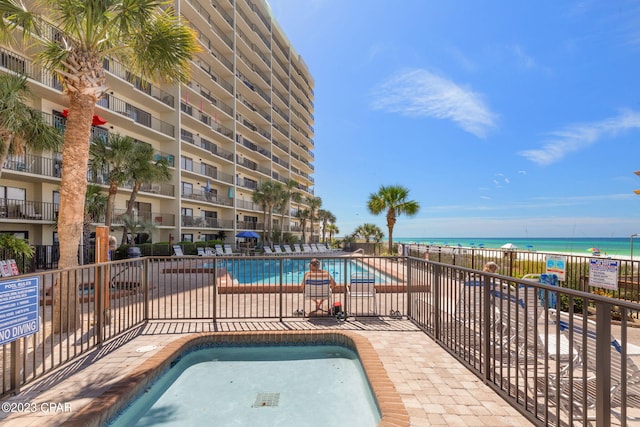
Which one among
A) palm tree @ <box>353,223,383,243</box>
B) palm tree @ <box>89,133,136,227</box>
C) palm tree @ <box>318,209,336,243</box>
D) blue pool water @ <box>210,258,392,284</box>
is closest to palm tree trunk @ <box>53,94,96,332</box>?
blue pool water @ <box>210,258,392,284</box>

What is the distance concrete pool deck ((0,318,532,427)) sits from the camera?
8.90ft

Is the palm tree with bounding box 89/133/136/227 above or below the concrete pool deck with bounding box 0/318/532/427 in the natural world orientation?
above

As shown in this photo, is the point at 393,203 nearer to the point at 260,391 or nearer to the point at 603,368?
the point at 260,391

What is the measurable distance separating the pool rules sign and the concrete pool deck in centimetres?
68

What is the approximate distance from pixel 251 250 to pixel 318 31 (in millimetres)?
21733

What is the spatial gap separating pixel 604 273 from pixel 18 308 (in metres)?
10.2

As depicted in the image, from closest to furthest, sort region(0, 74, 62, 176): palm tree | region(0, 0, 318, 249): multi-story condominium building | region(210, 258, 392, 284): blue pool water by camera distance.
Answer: region(210, 258, 392, 284): blue pool water → region(0, 74, 62, 176): palm tree → region(0, 0, 318, 249): multi-story condominium building

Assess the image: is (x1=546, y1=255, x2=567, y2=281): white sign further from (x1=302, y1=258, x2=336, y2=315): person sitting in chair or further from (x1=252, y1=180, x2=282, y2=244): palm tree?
(x1=252, y1=180, x2=282, y2=244): palm tree

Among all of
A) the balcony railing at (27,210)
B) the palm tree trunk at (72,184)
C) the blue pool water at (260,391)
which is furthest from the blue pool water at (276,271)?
the balcony railing at (27,210)

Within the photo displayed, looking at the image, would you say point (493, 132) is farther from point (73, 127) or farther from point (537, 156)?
point (73, 127)

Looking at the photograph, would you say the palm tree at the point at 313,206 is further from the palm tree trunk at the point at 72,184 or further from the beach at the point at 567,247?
the palm tree trunk at the point at 72,184

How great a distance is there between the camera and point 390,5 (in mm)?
15938

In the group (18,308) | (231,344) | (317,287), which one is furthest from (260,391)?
(18,308)

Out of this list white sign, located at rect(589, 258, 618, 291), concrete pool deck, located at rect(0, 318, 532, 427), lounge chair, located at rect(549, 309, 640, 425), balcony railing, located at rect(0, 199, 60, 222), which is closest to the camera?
lounge chair, located at rect(549, 309, 640, 425)
